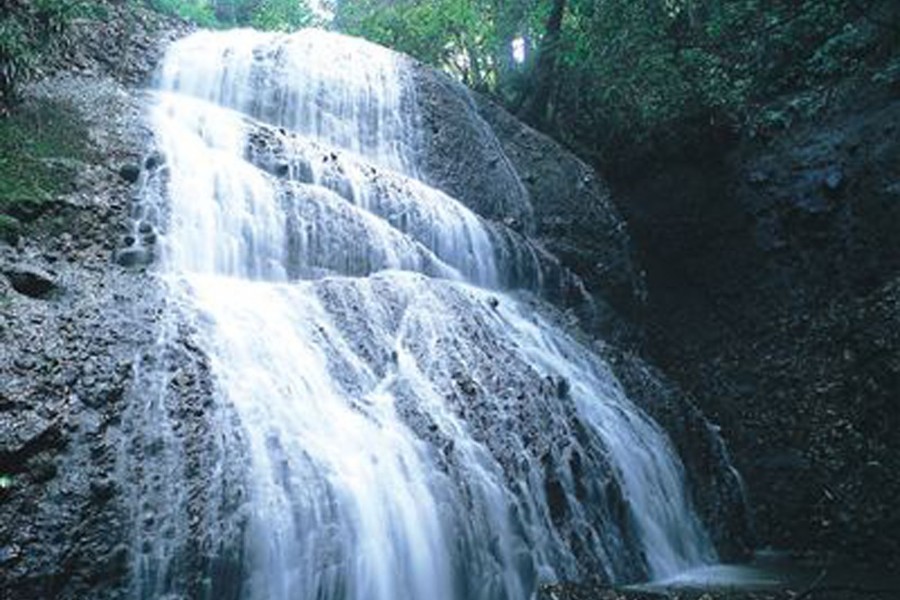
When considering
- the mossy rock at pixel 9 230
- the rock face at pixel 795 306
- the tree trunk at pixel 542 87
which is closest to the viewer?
the mossy rock at pixel 9 230

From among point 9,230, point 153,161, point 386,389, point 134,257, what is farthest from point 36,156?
point 386,389

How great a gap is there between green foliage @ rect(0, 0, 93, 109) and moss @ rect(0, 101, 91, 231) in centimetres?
29

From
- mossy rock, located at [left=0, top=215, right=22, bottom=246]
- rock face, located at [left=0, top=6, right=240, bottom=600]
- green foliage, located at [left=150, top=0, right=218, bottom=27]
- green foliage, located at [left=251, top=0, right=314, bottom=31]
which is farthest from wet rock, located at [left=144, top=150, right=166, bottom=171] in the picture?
green foliage, located at [left=251, top=0, right=314, bottom=31]

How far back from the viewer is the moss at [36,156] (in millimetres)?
5965

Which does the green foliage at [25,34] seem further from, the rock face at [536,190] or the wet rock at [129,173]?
the rock face at [536,190]

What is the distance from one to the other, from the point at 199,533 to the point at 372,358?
7.94ft

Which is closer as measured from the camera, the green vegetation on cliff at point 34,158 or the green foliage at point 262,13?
the green vegetation on cliff at point 34,158

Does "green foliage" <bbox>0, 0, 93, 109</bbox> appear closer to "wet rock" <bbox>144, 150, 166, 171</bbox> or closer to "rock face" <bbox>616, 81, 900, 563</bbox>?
"wet rock" <bbox>144, 150, 166, 171</bbox>

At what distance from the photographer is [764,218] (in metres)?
11.3

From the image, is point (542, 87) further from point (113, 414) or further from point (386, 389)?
point (113, 414)

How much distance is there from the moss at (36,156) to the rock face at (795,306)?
26.7 feet

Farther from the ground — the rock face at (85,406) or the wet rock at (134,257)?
the wet rock at (134,257)

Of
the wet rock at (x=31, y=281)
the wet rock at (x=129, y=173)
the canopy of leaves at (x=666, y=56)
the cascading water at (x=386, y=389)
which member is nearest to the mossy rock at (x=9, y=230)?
the wet rock at (x=31, y=281)

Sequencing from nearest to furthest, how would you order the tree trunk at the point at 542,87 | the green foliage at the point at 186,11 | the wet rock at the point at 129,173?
the wet rock at the point at 129,173 < the tree trunk at the point at 542,87 < the green foliage at the point at 186,11
